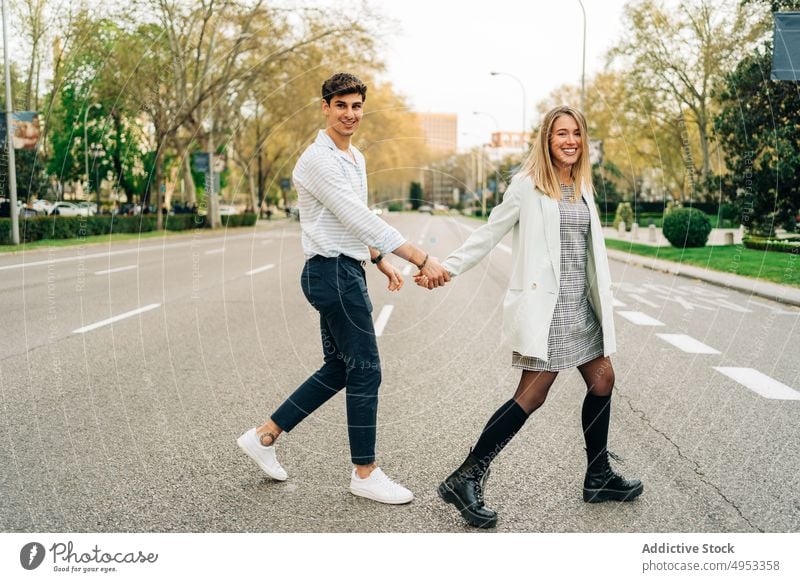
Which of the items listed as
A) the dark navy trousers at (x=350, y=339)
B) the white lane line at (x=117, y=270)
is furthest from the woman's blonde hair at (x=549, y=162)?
the white lane line at (x=117, y=270)

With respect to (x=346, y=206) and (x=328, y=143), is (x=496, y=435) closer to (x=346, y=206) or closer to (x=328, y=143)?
(x=346, y=206)

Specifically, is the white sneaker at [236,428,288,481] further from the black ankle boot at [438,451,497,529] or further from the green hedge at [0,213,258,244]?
the green hedge at [0,213,258,244]

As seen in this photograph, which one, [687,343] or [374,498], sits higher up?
[374,498]

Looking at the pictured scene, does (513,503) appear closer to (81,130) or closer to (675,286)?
(675,286)

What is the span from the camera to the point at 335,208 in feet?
12.0

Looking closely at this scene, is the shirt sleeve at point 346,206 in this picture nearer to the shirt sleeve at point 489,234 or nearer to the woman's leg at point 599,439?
the shirt sleeve at point 489,234

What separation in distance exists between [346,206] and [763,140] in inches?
843

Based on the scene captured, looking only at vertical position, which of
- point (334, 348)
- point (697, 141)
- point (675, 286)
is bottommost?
point (675, 286)

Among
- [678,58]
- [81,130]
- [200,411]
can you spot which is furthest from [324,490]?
[81,130]

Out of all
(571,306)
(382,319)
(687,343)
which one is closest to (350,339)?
(571,306)

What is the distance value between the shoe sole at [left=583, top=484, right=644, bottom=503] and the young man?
2.76 feet

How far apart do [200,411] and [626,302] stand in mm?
8824

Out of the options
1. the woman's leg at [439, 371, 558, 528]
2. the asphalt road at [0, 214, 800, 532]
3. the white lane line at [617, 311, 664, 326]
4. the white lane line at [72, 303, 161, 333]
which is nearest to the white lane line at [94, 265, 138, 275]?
the asphalt road at [0, 214, 800, 532]

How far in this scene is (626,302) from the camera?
13.1 meters
